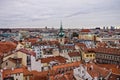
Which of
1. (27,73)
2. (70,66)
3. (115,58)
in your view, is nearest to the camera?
(27,73)

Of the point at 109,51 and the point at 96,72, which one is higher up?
the point at 96,72

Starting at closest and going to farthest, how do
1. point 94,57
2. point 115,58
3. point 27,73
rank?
point 27,73
point 115,58
point 94,57

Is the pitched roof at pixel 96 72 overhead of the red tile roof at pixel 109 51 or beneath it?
overhead

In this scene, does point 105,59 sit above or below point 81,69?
below

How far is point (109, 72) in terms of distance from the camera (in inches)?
1676

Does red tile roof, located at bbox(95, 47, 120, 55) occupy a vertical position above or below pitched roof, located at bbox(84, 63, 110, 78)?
below

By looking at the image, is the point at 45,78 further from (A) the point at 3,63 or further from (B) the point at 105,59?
(B) the point at 105,59

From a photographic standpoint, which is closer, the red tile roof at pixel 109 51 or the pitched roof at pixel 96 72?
the pitched roof at pixel 96 72

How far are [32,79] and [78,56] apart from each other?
3264cm

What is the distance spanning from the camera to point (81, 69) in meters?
41.5

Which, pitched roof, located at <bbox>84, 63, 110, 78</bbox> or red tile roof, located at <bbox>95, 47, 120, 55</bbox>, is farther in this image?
red tile roof, located at <bbox>95, 47, 120, 55</bbox>

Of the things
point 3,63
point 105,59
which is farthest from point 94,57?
point 3,63

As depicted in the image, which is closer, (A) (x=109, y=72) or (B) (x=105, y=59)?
(A) (x=109, y=72)

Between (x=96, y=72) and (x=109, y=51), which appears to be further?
(x=109, y=51)
